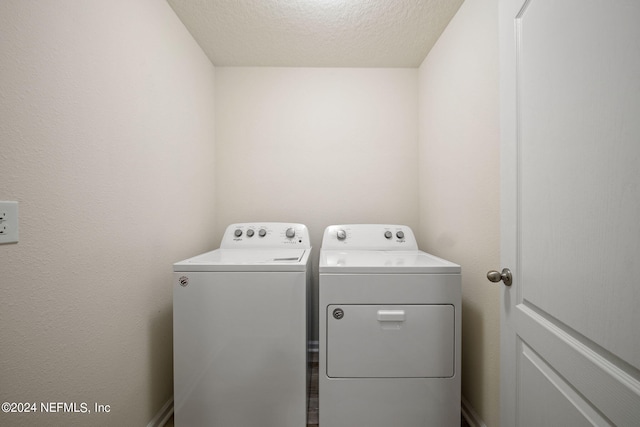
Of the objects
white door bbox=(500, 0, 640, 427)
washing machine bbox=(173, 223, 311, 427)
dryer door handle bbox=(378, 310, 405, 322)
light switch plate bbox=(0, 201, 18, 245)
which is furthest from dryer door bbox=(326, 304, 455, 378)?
light switch plate bbox=(0, 201, 18, 245)

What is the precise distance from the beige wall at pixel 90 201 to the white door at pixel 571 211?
4.77ft

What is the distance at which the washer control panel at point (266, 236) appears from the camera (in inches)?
68.2

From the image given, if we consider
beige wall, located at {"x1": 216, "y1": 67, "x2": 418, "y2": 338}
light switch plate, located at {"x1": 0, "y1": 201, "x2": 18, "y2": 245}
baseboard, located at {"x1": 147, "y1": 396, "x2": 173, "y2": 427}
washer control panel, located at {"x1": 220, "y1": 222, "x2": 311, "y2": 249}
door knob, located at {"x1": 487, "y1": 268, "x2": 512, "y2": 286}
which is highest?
beige wall, located at {"x1": 216, "y1": 67, "x2": 418, "y2": 338}

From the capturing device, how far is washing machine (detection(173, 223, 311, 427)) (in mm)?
1174

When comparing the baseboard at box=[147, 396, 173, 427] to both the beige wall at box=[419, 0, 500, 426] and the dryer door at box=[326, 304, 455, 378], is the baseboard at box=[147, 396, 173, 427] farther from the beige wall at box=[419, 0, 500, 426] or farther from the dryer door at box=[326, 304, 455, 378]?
the beige wall at box=[419, 0, 500, 426]

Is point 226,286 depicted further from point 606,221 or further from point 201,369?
point 606,221

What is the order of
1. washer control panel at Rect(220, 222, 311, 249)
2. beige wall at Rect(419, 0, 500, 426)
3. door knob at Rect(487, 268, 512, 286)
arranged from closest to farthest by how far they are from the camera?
door knob at Rect(487, 268, 512, 286) → beige wall at Rect(419, 0, 500, 426) → washer control panel at Rect(220, 222, 311, 249)

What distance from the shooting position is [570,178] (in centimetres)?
61

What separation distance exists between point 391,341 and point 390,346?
0.02m

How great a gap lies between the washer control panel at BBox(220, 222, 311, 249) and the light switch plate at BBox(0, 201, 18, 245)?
1.07 m

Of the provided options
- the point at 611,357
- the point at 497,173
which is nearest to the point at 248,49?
the point at 497,173

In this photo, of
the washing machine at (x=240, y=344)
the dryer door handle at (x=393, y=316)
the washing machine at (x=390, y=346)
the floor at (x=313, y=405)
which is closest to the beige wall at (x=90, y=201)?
the washing machine at (x=240, y=344)

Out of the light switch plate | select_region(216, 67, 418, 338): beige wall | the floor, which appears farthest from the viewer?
select_region(216, 67, 418, 338): beige wall

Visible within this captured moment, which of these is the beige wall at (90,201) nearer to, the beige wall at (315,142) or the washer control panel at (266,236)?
the washer control panel at (266,236)
